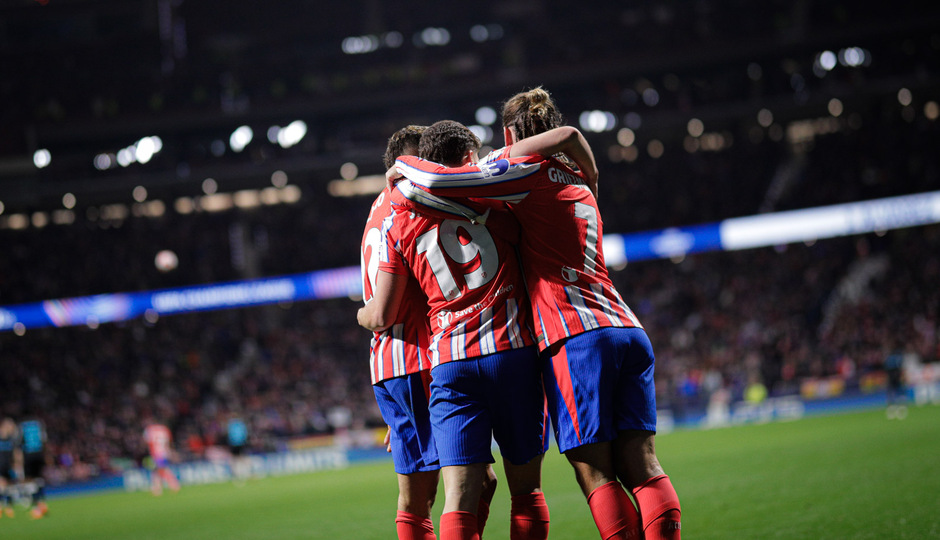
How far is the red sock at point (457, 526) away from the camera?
3252 millimetres

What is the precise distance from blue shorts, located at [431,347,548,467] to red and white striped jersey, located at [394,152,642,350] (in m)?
0.17

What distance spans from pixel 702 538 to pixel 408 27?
29033 millimetres

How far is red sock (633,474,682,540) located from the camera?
3.11m

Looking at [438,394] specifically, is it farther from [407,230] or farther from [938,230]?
[938,230]

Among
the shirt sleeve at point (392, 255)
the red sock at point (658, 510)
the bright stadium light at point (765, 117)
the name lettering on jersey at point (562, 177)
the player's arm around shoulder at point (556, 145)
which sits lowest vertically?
the red sock at point (658, 510)

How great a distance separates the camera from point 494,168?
3.18 metres

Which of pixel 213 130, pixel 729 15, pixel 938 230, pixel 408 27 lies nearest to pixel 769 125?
pixel 729 15

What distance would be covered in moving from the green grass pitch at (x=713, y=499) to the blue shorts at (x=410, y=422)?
265 centimetres

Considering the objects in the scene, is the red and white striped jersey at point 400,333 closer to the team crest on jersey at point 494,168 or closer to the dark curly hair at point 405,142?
the dark curly hair at point 405,142

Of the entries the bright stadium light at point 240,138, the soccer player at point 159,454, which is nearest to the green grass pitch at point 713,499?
the soccer player at point 159,454

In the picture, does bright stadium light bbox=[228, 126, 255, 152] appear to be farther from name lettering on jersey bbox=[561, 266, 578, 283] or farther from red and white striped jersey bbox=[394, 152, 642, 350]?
name lettering on jersey bbox=[561, 266, 578, 283]

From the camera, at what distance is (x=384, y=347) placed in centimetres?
376

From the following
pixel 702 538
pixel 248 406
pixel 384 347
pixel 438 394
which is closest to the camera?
pixel 438 394

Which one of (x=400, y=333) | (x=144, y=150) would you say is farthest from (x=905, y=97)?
(x=400, y=333)
